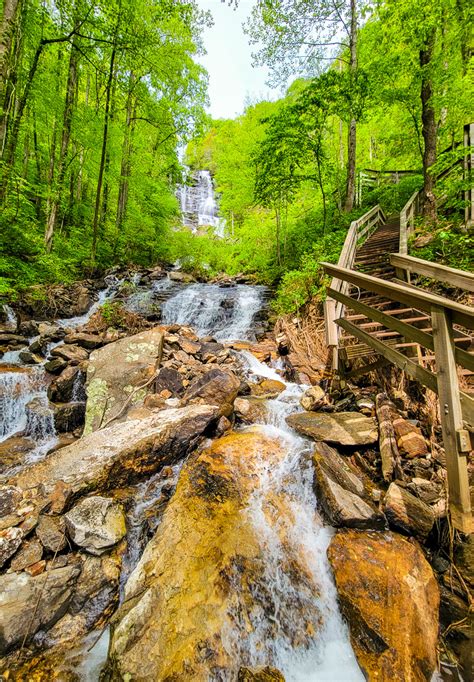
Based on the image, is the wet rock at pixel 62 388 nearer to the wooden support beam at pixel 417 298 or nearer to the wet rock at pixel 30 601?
the wet rock at pixel 30 601

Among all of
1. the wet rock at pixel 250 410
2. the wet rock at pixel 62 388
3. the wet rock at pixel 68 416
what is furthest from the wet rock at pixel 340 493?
the wet rock at pixel 62 388

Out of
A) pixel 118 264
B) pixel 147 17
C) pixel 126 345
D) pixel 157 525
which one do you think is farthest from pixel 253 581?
pixel 147 17

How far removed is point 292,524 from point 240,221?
74.0 feet

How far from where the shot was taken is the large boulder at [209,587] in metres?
1.84

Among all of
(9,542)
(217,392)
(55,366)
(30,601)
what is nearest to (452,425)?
(217,392)

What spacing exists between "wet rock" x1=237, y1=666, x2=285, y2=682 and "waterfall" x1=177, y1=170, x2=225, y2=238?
29661mm

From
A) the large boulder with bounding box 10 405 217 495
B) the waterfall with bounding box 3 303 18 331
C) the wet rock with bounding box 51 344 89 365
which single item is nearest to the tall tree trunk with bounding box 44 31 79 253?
the waterfall with bounding box 3 303 18 331

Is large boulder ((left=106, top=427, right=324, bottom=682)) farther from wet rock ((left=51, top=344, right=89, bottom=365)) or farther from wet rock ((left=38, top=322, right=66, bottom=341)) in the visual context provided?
wet rock ((left=38, top=322, right=66, bottom=341))

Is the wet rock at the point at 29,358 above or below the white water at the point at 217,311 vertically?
below

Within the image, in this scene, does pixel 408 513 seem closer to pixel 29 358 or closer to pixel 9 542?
pixel 9 542

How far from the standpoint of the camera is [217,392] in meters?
4.36

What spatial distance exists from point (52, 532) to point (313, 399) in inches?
140

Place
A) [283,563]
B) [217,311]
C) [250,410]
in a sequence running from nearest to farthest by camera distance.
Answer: [283,563] → [250,410] → [217,311]

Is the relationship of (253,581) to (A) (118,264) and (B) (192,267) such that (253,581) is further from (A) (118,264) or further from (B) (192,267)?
(B) (192,267)
